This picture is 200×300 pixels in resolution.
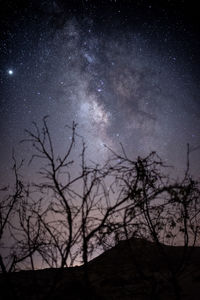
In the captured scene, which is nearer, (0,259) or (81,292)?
(0,259)

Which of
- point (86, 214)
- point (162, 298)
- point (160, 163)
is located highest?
point (160, 163)

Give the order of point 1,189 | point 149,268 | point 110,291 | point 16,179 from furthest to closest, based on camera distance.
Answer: point 149,268 < point 110,291 < point 1,189 < point 16,179

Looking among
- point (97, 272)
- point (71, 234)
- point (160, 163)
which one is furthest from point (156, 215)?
point (97, 272)

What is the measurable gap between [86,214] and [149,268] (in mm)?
13556

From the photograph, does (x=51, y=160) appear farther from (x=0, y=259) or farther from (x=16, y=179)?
(x=0, y=259)

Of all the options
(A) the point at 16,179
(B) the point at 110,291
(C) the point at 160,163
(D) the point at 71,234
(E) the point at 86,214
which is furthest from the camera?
(B) the point at 110,291

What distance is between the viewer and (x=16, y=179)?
420 centimetres

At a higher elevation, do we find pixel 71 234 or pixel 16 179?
pixel 16 179

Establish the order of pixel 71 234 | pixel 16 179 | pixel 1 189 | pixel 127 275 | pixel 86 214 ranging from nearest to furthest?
pixel 71 234 → pixel 86 214 → pixel 16 179 → pixel 1 189 → pixel 127 275

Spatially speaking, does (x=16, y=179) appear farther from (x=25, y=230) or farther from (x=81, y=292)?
(x=81, y=292)

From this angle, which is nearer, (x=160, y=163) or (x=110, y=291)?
(x=160, y=163)

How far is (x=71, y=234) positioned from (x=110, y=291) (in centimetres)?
1003

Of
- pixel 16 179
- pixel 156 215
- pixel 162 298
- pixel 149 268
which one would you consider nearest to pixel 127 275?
pixel 149 268

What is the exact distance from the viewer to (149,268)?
14.2m
